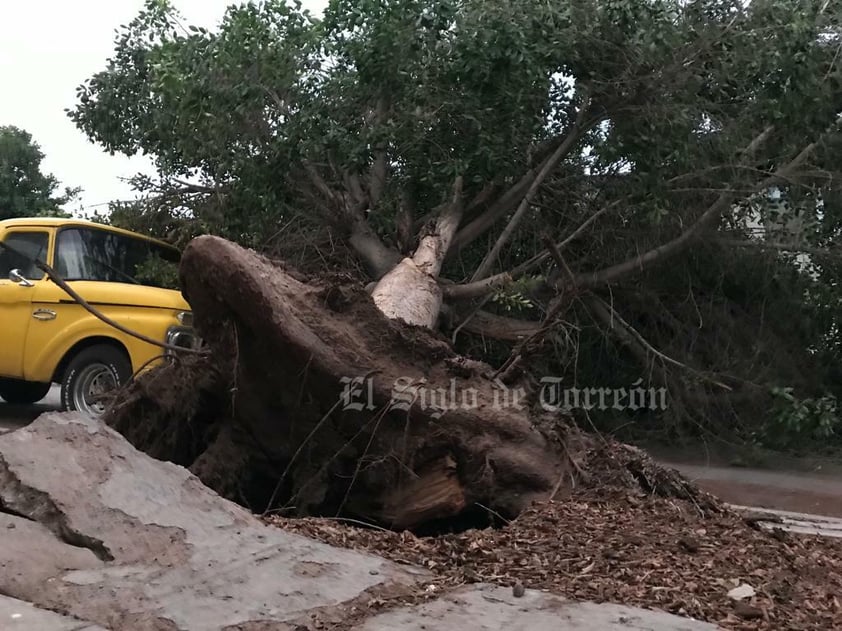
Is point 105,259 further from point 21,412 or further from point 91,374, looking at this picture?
point 21,412

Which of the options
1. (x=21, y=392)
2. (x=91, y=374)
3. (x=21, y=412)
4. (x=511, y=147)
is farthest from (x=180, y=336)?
(x=21, y=392)

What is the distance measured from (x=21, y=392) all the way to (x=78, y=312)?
320 cm

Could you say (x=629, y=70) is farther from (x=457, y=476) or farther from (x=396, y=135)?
(x=457, y=476)

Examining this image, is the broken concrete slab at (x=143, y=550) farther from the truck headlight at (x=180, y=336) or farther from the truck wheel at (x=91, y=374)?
the truck wheel at (x=91, y=374)

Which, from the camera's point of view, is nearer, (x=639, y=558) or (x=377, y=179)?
(x=639, y=558)

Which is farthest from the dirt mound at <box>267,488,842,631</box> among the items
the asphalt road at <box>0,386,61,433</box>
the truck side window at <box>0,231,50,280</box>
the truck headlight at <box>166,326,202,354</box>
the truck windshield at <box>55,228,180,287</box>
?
the asphalt road at <box>0,386,61,433</box>

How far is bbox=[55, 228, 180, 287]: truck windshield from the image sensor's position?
10.1 m

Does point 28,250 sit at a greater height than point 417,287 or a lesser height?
greater

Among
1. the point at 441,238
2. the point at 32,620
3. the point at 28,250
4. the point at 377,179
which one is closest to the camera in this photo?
the point at 32,620

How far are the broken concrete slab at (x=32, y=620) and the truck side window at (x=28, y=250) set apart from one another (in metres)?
7.05

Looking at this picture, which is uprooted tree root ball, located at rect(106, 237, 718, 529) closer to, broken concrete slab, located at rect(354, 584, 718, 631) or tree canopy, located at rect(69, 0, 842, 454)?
broken concrete slab, located at rect(354, 584, 718, 631)

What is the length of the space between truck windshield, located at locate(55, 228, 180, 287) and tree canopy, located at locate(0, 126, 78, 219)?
17965mm

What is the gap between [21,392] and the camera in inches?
484

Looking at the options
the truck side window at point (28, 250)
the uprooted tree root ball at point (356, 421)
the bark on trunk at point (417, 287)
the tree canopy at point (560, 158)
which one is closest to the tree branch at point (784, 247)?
the tree canopy at point (560, 158)
